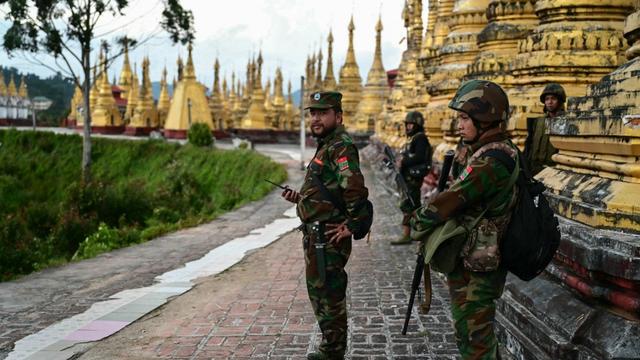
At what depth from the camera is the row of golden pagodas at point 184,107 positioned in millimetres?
38031

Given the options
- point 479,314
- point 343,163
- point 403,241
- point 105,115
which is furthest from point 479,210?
point 105,115

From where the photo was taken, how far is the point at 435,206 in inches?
127

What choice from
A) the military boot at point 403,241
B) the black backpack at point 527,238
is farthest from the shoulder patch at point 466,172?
the military boot at point 403,241

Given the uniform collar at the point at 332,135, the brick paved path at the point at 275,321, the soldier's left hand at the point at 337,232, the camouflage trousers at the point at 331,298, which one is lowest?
the brick paved path at the point at 275,321

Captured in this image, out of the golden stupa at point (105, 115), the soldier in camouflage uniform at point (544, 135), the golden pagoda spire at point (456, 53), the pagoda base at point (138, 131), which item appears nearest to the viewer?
the soldier in camouflage uniform at point (544, 135)

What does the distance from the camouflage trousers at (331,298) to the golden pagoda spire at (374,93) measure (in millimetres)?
24221

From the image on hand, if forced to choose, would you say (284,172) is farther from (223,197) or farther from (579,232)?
(579,232)

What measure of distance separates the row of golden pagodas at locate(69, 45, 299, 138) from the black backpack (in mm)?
33575

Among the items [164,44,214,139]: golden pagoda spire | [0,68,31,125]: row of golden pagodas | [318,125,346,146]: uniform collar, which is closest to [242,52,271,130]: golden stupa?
[164,44,214,139]: golden pagoda spire

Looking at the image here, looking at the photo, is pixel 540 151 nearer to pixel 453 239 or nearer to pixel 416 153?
pixel 416 153

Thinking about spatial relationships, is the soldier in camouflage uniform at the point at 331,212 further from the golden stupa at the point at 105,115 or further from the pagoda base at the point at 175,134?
the golden stupa at the point at 105,115

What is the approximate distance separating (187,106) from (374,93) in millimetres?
13740

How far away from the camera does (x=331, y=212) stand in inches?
163

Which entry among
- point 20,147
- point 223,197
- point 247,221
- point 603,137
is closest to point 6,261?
point 247,221
